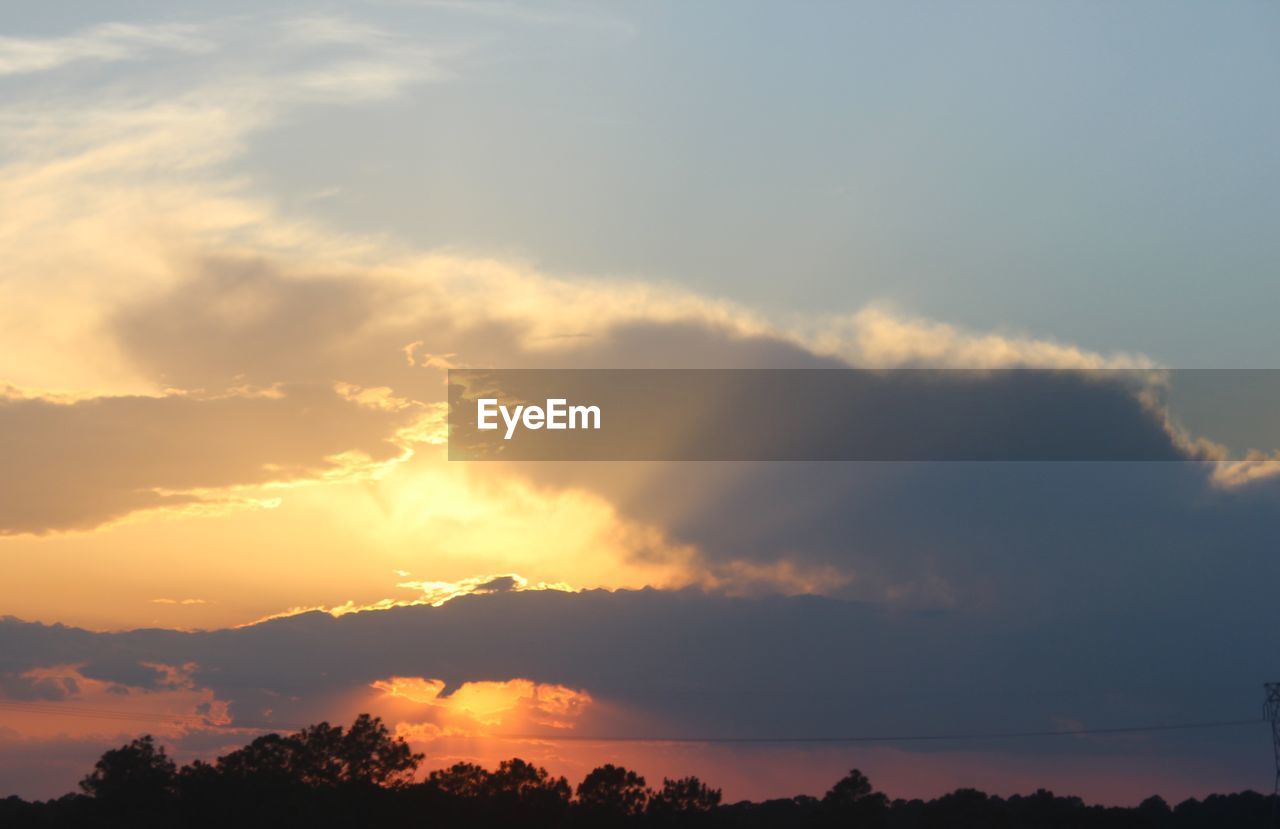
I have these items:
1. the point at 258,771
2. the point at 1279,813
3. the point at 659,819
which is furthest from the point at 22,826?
the point at 1279,813

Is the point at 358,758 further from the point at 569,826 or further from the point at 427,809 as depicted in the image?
the point at 569,826

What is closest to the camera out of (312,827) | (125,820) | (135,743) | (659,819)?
(312,827)

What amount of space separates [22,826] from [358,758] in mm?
41407

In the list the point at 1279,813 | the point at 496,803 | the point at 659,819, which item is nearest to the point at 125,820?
the point at 496,803

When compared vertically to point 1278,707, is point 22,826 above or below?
below

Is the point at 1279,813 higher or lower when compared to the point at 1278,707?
lower

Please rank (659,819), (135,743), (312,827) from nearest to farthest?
(312,827) → (135,743) → (659,819)

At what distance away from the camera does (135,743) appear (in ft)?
583

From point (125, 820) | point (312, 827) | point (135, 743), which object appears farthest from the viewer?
point (135, 743)

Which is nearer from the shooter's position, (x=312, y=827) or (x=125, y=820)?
(x=312, y=827)

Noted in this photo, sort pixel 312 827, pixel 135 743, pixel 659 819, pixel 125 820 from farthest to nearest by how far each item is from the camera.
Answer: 1. pixel 659 819
2. pixel 135 743
3. pixel 125 820
4. pixel 312 827

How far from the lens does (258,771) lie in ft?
596

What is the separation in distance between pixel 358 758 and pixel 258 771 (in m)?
12.8

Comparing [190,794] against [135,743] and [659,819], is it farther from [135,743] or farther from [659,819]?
[659,819]
